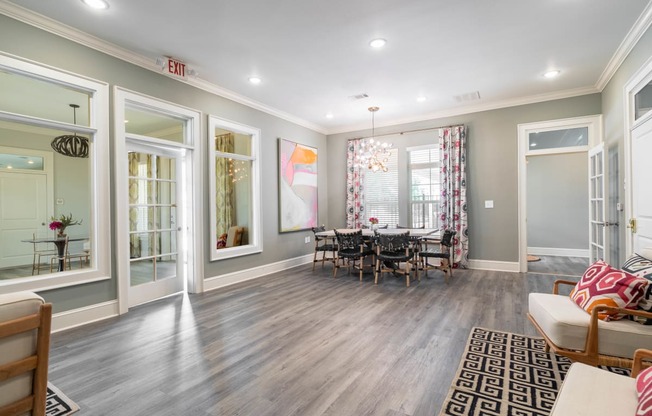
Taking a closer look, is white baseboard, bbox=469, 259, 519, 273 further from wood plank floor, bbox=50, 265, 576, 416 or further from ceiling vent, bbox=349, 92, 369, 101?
ceiling vent, bbox=349, 92, 369, 101

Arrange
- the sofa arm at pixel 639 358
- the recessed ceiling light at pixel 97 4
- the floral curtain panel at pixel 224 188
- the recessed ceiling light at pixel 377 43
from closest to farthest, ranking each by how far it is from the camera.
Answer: the sofa arm at pixel 639 358, the recessed ceiling light at pixel 97 4, the recessed ceiling light at pixel 377 43, the floral curtain panel at pixel 224 188

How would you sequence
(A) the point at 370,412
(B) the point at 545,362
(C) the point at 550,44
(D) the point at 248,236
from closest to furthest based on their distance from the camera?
(A) the point at 370,412 < (B) the point at 545,362 < (C) the point at 550,44 < (D) the point at 248,236

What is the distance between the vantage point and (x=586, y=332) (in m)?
2.03

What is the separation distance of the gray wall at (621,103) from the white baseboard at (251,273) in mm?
5077

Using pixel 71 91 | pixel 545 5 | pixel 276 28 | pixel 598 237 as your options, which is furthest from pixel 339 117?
pixel 598 237

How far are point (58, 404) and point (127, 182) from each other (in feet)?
8.02

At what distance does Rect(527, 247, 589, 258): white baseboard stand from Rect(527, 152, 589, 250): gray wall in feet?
0.23

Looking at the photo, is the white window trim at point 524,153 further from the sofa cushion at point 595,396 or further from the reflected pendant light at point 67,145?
the reflected pendant light at point 67,145

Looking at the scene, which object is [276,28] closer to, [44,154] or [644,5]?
[644,5]

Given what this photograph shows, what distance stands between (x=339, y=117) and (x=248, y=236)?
123 inches

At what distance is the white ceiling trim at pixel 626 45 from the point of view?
312 centimetres

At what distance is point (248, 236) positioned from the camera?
18.7 ft

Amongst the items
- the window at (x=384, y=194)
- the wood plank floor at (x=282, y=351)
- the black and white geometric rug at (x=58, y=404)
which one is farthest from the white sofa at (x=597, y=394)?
the window at (x=384, y=194)

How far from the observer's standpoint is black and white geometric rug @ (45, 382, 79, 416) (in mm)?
1862
